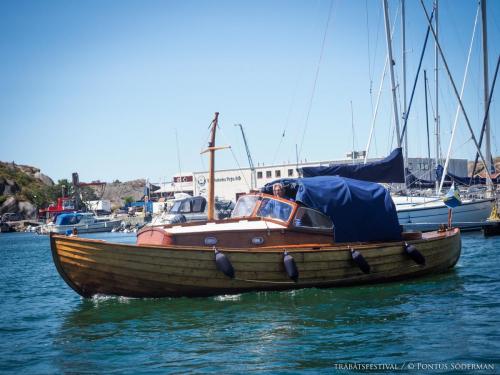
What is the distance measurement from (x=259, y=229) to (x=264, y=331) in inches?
164

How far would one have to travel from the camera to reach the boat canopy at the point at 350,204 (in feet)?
50.0

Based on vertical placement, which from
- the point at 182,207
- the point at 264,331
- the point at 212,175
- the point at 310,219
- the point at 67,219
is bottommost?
the point at 264,331

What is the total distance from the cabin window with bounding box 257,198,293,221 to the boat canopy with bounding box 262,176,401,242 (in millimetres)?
411

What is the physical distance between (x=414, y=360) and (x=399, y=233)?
333 inches

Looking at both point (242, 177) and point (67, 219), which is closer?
point (67, 219)

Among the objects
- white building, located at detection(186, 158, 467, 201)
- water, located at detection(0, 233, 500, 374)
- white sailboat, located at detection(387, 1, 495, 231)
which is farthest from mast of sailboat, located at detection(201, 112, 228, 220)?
white building, located at detection(186, 158, 467, 201)

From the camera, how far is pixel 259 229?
1455 cm

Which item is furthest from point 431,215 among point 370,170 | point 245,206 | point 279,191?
point 245,206

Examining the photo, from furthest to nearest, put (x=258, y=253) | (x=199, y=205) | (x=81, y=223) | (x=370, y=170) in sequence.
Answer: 1. (x=81, y=223)
2. (x=199, y=205)
3. (x=370, y=170)
4. (x=258, y=253)

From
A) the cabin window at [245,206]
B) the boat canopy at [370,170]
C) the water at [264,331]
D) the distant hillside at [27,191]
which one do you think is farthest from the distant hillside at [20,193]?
the cabin window at [245,206]

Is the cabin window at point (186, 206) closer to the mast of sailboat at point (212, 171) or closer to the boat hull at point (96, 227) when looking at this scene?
the mast of sailboat at point (212, 171)

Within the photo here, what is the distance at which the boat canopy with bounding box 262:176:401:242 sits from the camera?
15242mm

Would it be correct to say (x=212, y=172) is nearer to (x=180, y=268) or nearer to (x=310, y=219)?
(x=310, y=219)

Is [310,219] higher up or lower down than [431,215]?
higher up
